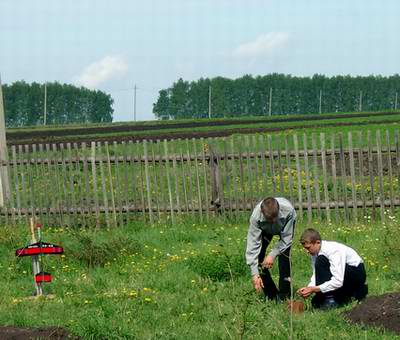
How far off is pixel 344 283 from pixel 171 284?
236 centimetres

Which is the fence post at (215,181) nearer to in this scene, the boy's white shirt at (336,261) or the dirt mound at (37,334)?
the boy's white shirt at (336,261)

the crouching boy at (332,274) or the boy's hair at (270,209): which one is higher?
the boy's hair at (270,209)

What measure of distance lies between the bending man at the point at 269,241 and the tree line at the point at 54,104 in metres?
117

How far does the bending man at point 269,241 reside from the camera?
8758mm

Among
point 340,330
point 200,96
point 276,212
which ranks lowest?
point 340,330

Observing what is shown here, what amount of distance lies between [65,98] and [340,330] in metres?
128

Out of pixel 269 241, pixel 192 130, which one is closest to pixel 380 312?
pixel 269 241

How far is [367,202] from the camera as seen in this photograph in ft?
47.0

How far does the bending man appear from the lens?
876 centimetres

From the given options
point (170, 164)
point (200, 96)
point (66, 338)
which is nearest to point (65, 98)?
point (200, 96)

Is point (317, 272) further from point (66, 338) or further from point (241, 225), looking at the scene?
→ point (241, 225)

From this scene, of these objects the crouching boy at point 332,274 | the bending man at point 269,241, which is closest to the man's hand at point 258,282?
the bending man at point 269,241

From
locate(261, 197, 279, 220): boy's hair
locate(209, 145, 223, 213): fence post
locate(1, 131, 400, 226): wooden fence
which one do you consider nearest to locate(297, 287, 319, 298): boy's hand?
locate(261, 197, 279, 220): boy's hair

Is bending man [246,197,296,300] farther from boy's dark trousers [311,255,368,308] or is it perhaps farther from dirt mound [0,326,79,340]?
dirt mound [0,326,79,340]
